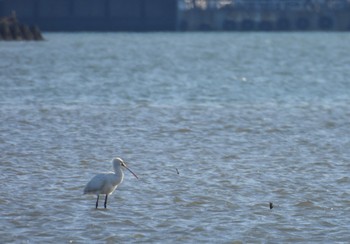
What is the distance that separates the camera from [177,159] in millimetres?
19094

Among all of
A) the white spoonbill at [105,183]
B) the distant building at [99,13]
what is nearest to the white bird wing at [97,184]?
the white spoonbill at [105,183]

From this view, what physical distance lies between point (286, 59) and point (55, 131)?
4118 centimetres

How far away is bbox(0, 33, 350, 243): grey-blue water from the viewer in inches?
539

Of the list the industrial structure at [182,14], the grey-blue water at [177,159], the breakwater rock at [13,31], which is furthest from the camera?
the industrial structure at [182,14]

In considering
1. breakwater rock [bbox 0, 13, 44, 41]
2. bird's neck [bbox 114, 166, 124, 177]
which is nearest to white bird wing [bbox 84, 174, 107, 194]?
bird's neck [bbox 114, 166, 124, 177]

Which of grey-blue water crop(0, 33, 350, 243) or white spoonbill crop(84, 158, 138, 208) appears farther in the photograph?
white spoonbill crop(84, 158, 138, 208)

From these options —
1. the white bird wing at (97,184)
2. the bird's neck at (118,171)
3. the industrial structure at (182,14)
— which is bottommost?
the industrial structure at (182,14)

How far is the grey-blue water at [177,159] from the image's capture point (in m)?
13.7

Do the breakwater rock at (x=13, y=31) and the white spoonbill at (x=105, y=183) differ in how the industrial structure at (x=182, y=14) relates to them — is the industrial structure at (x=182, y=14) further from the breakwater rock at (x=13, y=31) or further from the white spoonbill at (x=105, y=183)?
the white spoonbill at (x=105, y=183)

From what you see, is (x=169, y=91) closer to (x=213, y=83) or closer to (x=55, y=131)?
(x=213, y=83)

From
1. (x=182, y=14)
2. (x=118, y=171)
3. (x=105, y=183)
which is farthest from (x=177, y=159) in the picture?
(x=182, y=14)

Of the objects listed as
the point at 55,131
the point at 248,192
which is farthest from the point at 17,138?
the point at 248,192

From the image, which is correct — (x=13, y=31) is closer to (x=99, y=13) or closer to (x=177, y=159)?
(x=99, y=13)

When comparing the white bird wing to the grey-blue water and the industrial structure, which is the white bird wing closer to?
the grey-blue water
